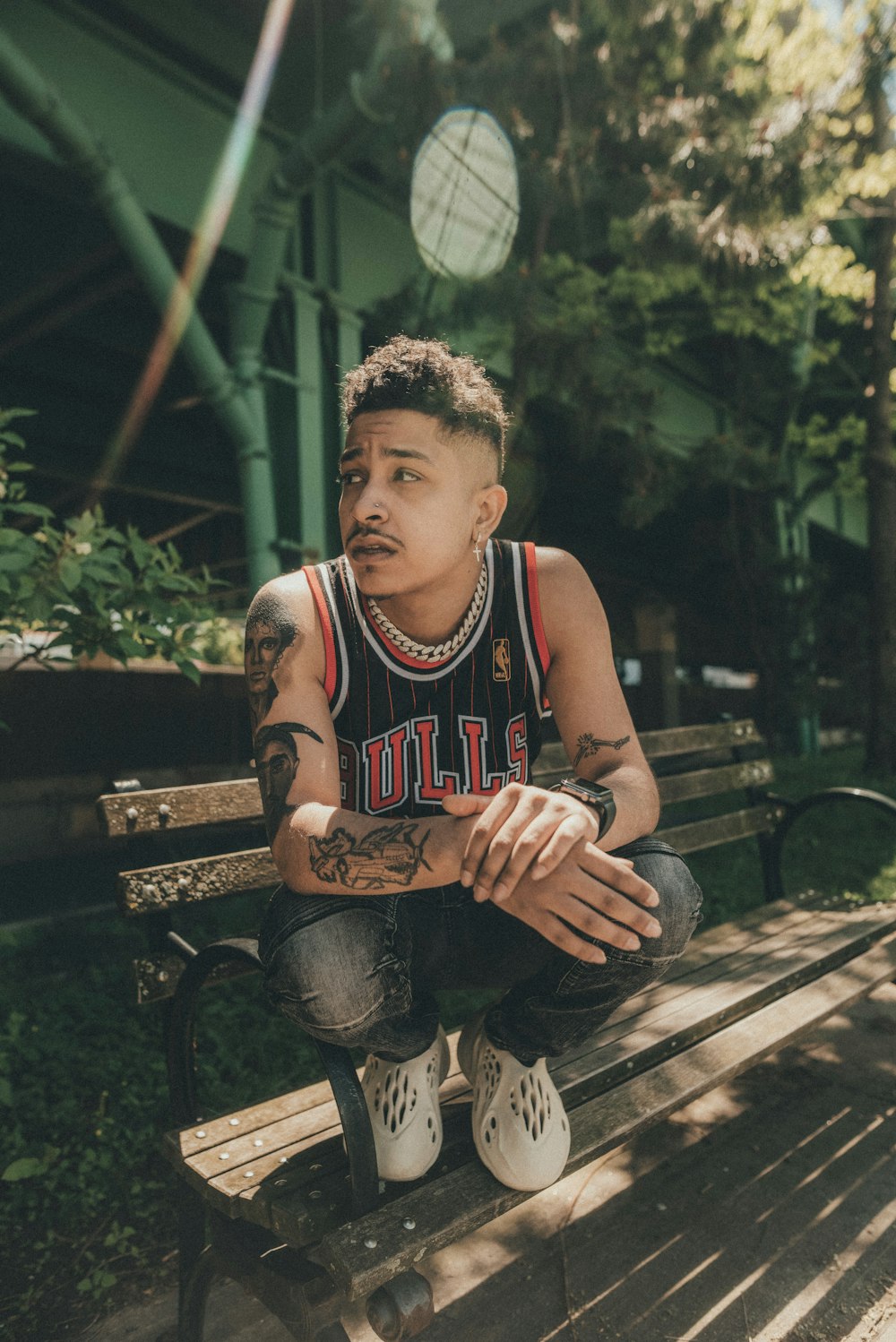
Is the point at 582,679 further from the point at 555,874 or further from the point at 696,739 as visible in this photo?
the point at 696,739

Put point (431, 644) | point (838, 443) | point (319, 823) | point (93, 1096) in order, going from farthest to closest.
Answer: point (838, 443) → point (93, 1096) → point (431, 644) → point (319, 823)

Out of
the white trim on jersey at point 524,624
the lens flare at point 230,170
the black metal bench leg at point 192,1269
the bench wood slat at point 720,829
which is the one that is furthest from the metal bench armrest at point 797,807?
the lens flare at point 230,170

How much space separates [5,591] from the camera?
8.06ft

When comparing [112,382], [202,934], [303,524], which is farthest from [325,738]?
[112,382]

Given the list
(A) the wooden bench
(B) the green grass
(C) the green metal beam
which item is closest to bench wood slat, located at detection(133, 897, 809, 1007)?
(A) the wooden bench

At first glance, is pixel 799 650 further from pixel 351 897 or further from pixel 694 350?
pixel 351 897

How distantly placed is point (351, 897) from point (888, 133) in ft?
26.1

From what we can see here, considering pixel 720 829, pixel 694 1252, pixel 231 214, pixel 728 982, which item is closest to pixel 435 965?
pixel 694 1252

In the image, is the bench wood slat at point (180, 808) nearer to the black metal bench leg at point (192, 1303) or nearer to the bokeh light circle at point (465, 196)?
the black metal bench leg at point (192, 1303)

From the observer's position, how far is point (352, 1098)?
160cm

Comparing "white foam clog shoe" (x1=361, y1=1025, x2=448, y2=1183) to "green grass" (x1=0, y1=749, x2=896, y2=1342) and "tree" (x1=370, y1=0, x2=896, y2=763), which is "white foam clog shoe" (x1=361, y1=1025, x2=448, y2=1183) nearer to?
"green grass" (x1=0, y1=749, x2=896, y2=1342)

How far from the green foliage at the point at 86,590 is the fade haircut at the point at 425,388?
3.09ft

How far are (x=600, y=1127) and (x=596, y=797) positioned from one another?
691 mm

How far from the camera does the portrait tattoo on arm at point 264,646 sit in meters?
1.95
